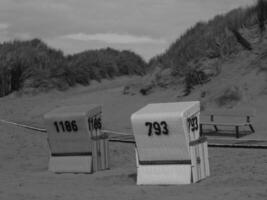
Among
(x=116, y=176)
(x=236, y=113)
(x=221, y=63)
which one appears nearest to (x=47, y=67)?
(x=221, y=63)

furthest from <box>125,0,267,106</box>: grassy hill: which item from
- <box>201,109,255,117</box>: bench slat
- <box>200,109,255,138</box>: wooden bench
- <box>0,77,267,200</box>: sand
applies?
<box>201,109,255,117</box>: bench slat

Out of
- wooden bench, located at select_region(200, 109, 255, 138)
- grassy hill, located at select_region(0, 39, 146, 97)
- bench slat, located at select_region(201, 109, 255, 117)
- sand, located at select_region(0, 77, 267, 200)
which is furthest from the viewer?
grassy hill, located at select_region(0, 39, 146, 97)

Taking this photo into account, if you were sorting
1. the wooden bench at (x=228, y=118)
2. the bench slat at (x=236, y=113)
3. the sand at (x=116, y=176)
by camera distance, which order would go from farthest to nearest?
the bench slat at (x=236, y=113) < the wooden bench at (x=228, y=118) < the sand at (x=116, y=176)

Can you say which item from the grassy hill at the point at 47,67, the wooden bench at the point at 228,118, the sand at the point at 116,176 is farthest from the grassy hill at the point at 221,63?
the grassy hill at the point at 47,67

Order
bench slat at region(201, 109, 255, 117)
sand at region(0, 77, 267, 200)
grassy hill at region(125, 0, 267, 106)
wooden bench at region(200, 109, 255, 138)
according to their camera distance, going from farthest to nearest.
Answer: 1. grassy hill at region(125, 0, 267, 106)
2. bench slat at region(201, 109, 255, 117)
3. wooden bench at region(200, 109, 255, 138)
4. sand at region(0, 77, 267, 200)

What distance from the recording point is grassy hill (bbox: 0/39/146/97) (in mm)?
40281

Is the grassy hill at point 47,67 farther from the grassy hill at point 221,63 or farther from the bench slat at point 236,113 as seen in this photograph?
the bench slat at point 236,113

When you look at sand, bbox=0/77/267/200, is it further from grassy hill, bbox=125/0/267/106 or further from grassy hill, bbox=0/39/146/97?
grassy hill, bbox=0/39/146/97

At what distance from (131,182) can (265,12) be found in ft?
55.6

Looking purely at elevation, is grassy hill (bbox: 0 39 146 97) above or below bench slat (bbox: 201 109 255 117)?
below

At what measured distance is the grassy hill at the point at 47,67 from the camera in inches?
1586

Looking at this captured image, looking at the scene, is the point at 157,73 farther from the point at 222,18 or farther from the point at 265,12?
the point at 265,12

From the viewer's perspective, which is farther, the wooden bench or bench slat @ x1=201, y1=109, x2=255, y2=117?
bench slat @ x1=201, y1=109, x2=255, y2=117

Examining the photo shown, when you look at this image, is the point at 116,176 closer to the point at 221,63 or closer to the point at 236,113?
the point at 236,113
